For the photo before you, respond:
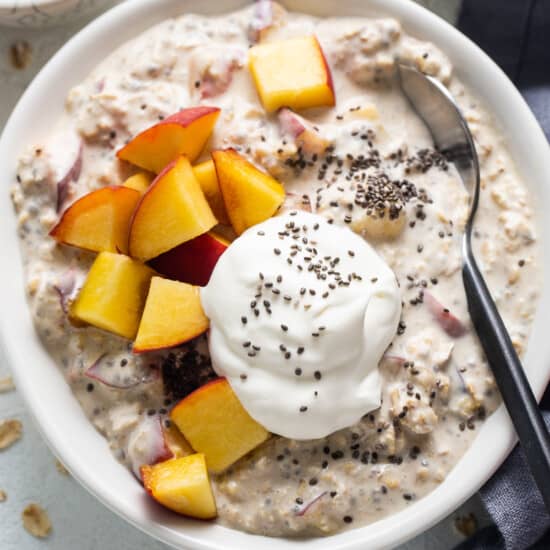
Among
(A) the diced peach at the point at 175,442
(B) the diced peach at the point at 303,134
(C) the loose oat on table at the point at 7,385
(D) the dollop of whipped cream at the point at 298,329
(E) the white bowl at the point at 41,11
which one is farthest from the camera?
(C) the loose oat on table at the point at 7,385

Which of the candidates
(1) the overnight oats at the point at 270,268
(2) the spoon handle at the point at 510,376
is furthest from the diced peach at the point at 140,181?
(2) the spoon handle at the point at 510,376

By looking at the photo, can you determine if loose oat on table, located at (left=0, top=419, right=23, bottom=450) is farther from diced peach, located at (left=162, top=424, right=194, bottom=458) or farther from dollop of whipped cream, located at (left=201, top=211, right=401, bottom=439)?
dollop of whipped cream, located at (left=201, top=211, right=401, bottom=439)

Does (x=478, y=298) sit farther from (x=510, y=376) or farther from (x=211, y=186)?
(x=211, y=186)

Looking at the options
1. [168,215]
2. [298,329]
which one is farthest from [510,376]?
[168,215]

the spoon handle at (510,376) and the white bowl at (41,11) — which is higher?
the white bowl at (41,11)

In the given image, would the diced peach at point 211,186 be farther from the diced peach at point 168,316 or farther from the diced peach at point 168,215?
the diced peach at point 168,316

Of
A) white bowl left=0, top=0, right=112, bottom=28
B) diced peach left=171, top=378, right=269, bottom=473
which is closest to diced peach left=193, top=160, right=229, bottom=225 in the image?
diced peach left=171, top=378, right=269, bottom=473

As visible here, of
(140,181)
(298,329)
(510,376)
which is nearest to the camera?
(298,329)

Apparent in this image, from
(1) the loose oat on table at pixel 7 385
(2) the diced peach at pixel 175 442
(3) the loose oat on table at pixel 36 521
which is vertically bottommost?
(3) the loose oat on table at pixel 36 521
